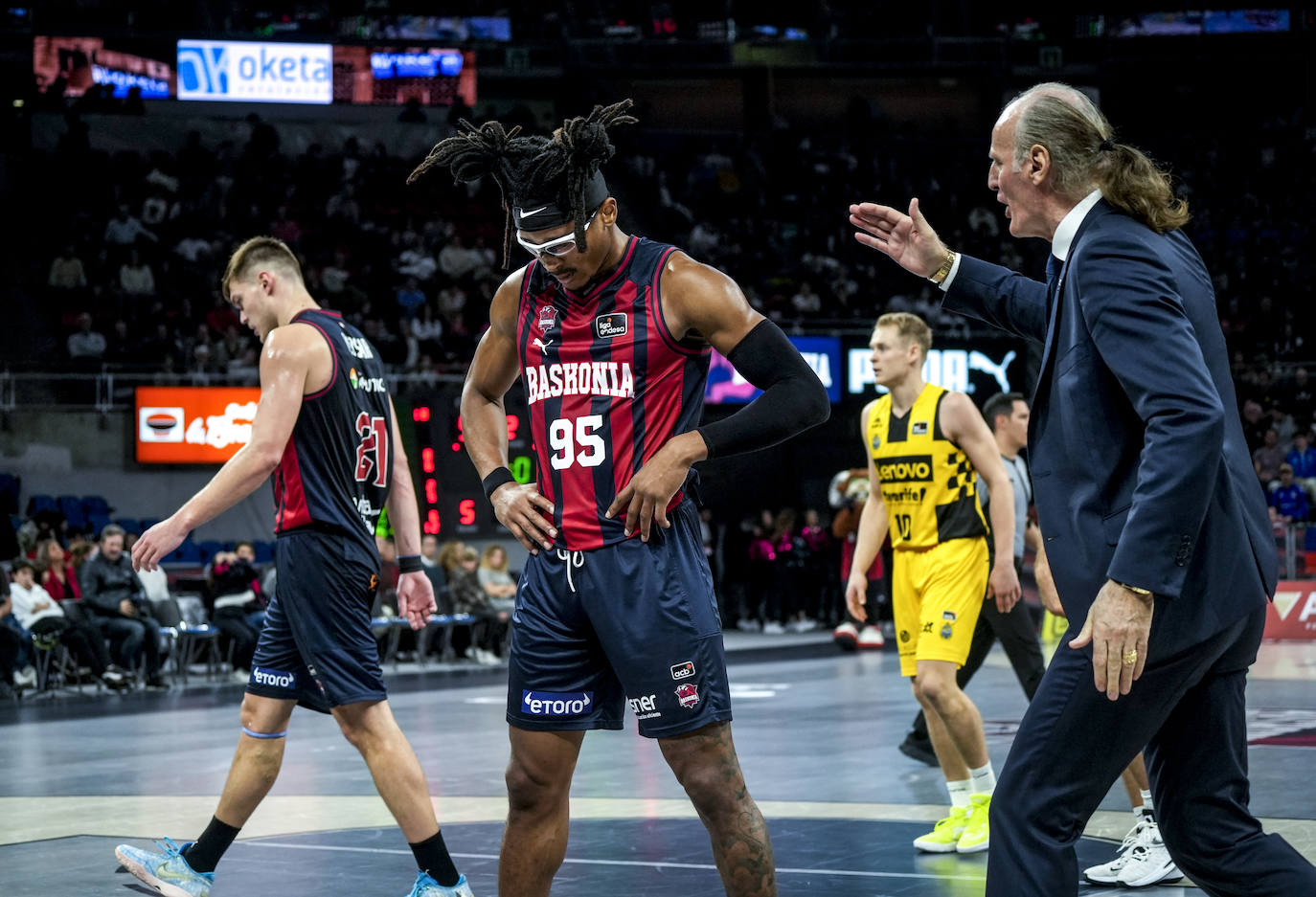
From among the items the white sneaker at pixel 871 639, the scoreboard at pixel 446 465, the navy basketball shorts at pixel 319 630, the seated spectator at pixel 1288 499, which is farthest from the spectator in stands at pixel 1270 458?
the navy basketball shorts at pixel 319 630

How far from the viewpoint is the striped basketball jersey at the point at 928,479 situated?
6.83 m

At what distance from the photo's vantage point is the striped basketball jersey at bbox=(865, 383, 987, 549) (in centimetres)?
683

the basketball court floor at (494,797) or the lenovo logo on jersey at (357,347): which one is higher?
the lenovo logo on jersey at (357,347)

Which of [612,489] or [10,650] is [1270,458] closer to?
[10,650]

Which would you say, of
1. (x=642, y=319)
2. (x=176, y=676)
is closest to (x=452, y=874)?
(x=642, y=319)

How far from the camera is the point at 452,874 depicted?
5090 mm

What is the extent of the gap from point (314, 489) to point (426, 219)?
21.8 metres

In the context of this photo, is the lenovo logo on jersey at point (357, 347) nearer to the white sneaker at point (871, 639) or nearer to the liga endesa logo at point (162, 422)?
A: the liga endesa logo at point (162, 422)

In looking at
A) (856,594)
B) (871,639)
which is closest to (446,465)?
(871,639)

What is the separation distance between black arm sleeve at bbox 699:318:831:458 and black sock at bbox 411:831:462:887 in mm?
1936

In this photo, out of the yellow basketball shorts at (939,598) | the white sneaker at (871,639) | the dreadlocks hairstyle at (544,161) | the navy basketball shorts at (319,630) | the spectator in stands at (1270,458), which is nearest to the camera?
the dreadlocks hairstyle at (544,161)

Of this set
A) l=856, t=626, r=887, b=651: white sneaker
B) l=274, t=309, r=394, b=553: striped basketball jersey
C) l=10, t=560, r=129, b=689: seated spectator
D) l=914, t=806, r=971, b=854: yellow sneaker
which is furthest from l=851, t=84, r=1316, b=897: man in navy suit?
l=856, t=626, r=887, b=651: white sneaker

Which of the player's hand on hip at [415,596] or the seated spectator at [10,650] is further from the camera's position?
the seated spectator at [10,650]

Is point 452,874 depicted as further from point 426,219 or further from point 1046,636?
point 426,219
